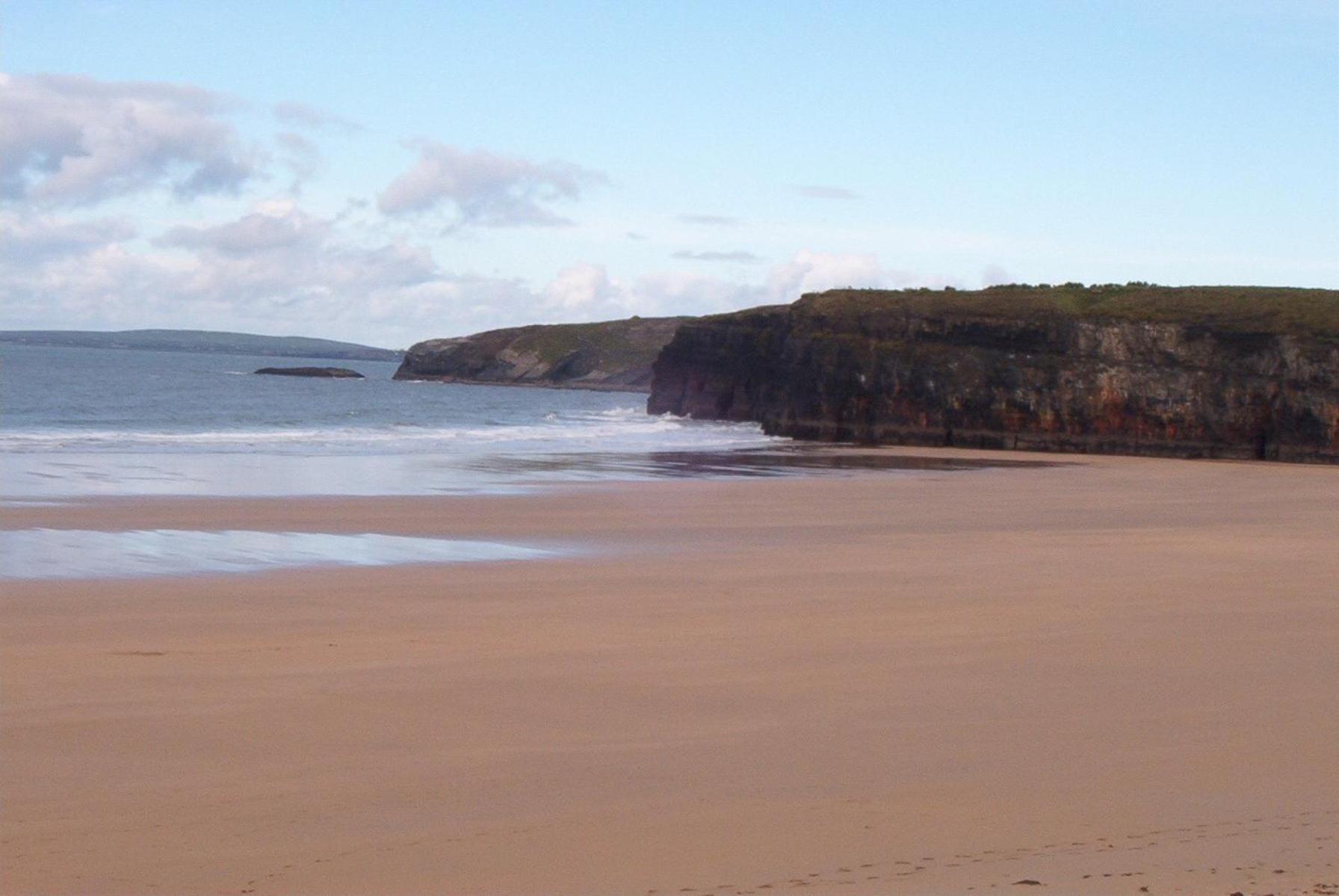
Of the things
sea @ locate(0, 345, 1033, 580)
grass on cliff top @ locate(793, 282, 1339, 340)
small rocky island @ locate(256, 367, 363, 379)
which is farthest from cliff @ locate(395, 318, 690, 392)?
grass on cliff top @ locate(793, 282, 1339, 340)

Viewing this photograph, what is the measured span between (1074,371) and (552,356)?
94136 millimetres

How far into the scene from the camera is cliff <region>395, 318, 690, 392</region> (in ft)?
416

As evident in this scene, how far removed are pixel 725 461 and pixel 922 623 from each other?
71.3 ft

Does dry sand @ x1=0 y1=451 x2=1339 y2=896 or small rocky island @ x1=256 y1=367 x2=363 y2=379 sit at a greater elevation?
small rocky island @ x1=256 y1=367 x2=363 y2=379

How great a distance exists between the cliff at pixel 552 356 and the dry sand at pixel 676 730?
366 ft

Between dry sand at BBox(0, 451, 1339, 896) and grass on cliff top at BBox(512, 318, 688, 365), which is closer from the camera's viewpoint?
dry sand at BBox(0, 451, 1339, 896)

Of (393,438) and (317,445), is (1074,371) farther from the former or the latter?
(317,445)

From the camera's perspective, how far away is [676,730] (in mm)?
6543

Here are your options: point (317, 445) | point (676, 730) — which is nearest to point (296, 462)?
point (317, 445)

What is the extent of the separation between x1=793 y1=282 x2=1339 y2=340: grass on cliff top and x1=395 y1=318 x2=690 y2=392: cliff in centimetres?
7367

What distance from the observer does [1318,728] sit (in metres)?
6.80

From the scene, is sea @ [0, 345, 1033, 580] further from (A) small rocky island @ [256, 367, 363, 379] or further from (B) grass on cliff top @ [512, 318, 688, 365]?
(A) small rocky island @ [256, 367, 363, 379]

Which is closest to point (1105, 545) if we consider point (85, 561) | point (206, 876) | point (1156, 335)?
point (85, 561)

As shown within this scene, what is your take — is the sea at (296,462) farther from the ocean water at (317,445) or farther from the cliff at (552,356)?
the cliff at (552,356)
